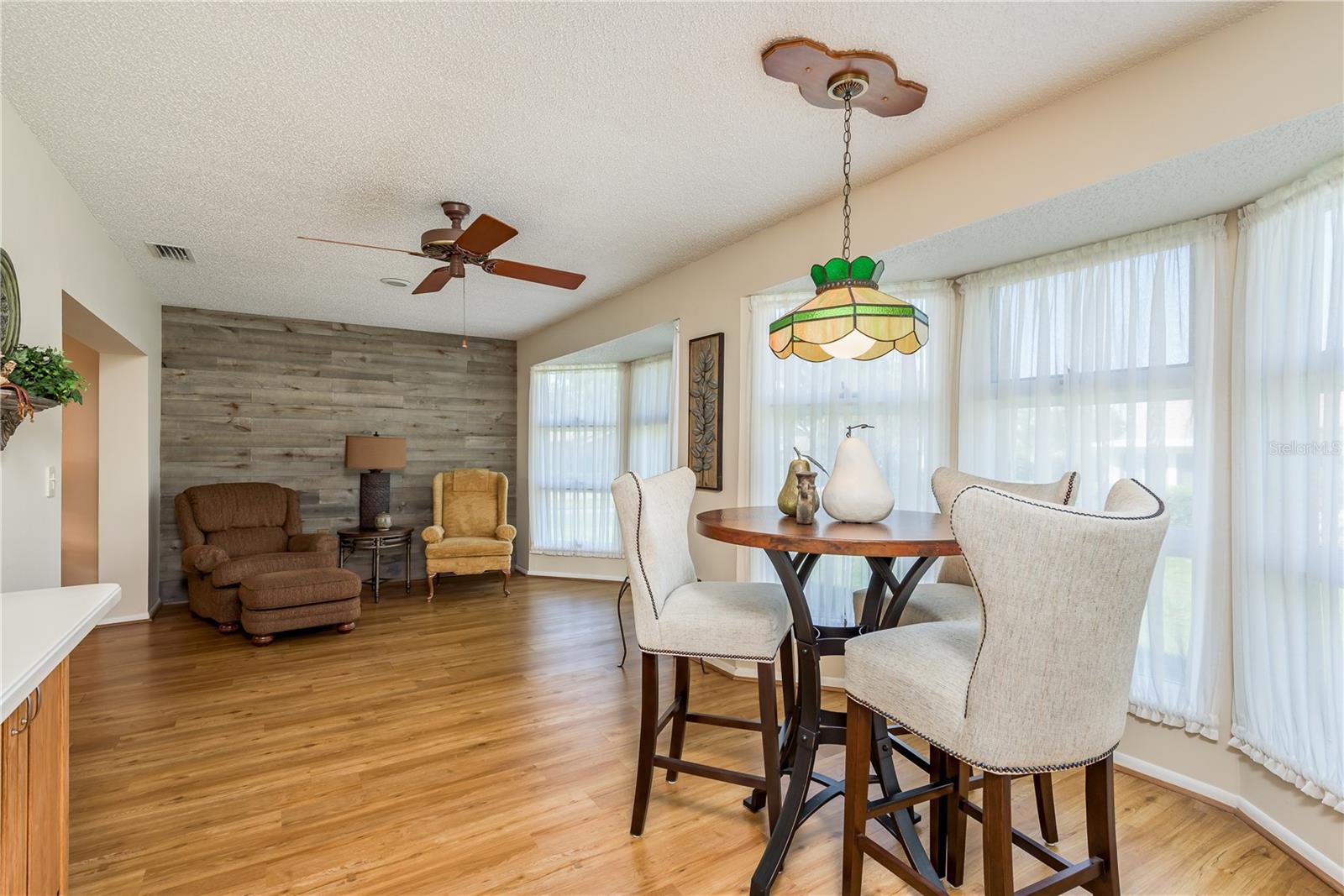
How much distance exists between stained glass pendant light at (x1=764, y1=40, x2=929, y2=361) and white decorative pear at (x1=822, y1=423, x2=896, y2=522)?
35 centimetres

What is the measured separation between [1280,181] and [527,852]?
316 centimetres

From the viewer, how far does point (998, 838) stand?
4.45ft

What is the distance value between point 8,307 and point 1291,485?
4.04 meters

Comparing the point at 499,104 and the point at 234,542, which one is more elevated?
the point at 499,104

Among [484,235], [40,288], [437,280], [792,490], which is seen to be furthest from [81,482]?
[792,490]

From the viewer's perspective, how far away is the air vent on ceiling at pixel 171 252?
3674 mm

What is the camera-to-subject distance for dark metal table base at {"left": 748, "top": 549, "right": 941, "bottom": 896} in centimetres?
182

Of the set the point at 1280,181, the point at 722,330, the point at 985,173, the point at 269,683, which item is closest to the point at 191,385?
the point at 269,683

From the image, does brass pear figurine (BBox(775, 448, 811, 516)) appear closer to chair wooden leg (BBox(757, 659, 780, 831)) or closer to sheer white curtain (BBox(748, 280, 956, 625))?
chair wooden leg (BBox(757, 659, 780, 831))

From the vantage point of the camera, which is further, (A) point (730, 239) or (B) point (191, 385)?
(B) point (191, 385)

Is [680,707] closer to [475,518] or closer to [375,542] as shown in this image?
[375,542]

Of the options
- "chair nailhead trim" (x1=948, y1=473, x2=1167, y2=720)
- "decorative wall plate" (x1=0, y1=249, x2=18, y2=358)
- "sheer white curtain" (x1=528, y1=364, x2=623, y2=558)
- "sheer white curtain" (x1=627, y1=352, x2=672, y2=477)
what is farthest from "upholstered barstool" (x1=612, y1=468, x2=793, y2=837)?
Answer: "sheer white curtain" (x1=528, y1=364, x2=623, y2=558)

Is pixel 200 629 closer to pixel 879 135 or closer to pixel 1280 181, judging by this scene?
pixel 879 135

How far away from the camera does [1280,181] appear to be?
2.02 meters
